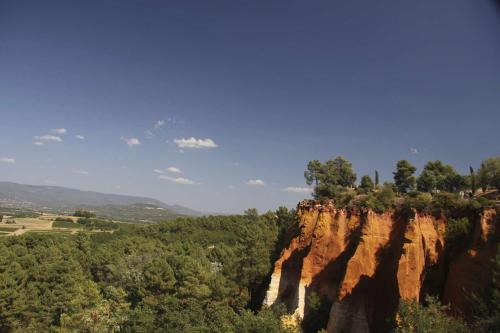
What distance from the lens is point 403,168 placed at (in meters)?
48.5

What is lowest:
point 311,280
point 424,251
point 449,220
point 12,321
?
point 12,321

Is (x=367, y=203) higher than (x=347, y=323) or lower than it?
higher

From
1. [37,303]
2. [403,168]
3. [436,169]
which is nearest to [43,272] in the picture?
[37,303]

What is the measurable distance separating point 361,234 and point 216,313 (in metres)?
16.7

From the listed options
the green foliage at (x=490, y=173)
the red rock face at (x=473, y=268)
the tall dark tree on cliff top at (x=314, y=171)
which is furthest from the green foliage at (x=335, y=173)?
the red rock face at (x=473, y=268)

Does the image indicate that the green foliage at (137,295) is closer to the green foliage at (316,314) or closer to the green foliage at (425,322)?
the green foliage at (316,314)

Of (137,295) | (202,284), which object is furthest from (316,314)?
(137,295)

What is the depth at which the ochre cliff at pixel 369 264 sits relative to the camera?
1027 inches

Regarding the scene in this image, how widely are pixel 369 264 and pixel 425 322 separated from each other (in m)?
10.2

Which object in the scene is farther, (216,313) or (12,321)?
(12,321)

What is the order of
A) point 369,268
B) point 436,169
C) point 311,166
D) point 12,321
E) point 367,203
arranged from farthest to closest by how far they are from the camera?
point 311,166, point 436,169, point 12,321, point 367,203, point 369,268

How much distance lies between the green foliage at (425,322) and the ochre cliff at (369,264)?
11.3 feet

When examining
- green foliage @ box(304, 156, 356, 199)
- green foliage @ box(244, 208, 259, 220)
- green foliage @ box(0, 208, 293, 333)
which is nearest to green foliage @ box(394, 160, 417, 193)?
green foliage @ box(304, 156, 356, 199)

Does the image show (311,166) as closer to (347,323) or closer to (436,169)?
(436,169)
